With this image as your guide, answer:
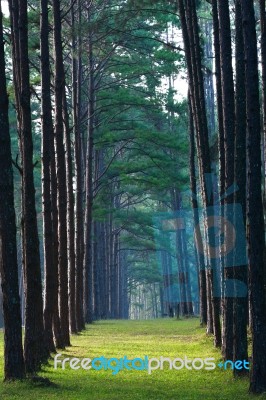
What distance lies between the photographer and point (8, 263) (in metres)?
12.6

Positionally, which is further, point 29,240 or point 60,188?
point 60,188

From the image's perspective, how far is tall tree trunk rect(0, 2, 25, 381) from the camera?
1256cm

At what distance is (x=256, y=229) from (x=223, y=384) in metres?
2.86

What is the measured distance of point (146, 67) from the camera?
37000 millimetres

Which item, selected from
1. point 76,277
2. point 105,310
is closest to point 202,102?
point 76,277

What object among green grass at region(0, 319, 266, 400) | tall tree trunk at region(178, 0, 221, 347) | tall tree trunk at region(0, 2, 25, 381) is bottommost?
green grass at region(0, 319, 266, 400)

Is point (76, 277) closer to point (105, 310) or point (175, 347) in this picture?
point (175, 347)

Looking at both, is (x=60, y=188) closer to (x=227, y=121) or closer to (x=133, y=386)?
(x=227, y=121)

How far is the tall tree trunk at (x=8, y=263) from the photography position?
41.2 ft

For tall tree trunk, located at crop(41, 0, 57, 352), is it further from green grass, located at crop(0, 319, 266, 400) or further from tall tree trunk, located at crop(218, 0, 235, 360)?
tall tree trunk, located at crop(218, 0, 235, 360)

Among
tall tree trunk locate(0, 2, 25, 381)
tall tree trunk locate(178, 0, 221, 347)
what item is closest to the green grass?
tall tree trunk locate(0, 2, 25, 381)

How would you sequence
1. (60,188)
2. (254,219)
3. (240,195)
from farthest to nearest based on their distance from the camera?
(60,188) < (240,195) < (254,219)

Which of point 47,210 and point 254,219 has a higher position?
point 47,210

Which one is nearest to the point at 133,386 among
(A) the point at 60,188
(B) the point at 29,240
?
(B) the point at 29,240
